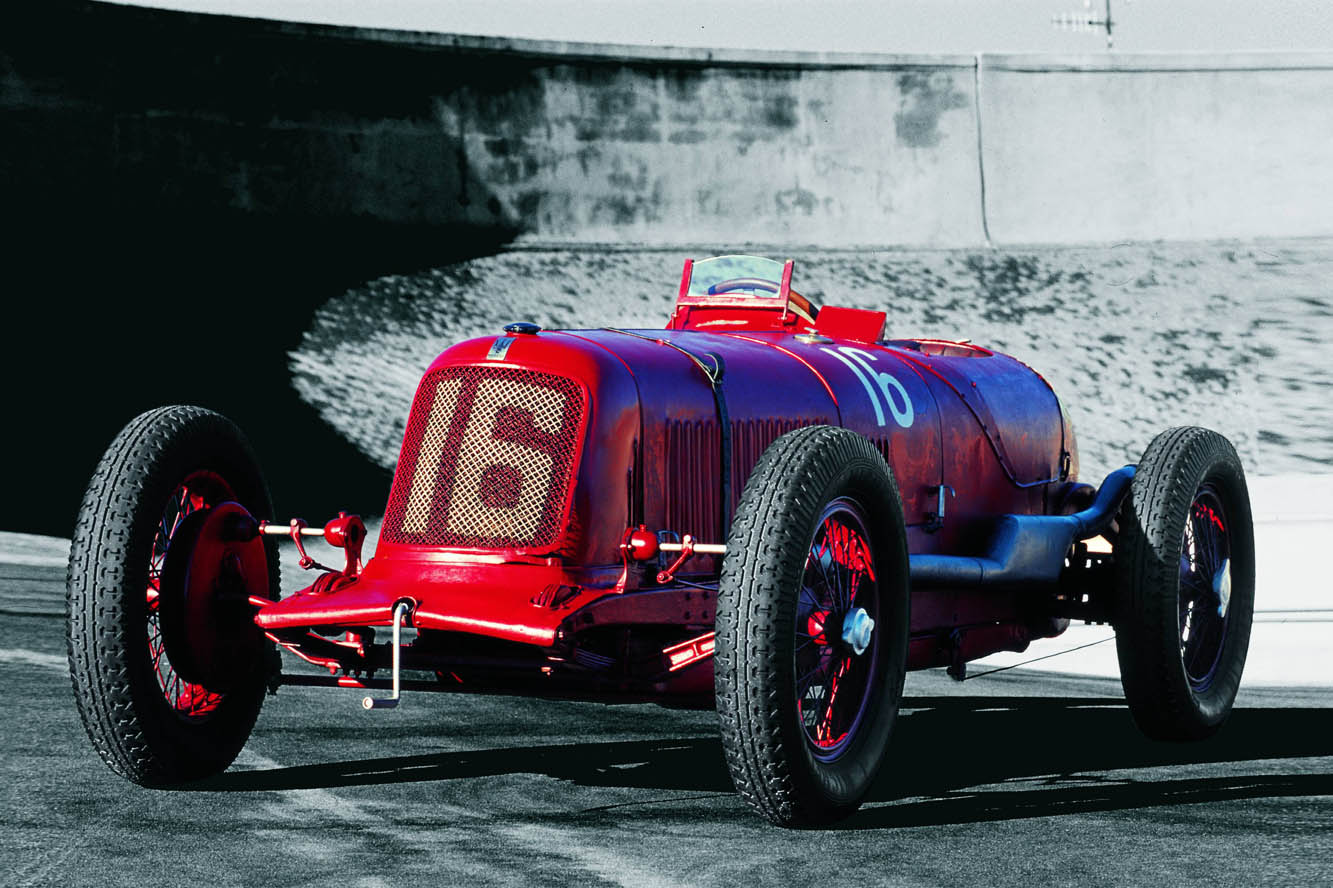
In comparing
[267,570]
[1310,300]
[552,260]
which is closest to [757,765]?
[267,570]

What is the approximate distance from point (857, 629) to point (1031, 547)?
6.41 ft

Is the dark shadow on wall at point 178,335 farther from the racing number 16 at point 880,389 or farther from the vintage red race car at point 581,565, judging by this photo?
the racing number 16 at point 880,389

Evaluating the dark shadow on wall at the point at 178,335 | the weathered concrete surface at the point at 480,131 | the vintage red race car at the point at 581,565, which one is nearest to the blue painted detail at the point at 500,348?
the vintage red race car at the point at 581,565

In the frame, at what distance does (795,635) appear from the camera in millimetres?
5281

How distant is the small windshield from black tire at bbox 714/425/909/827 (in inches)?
91.6

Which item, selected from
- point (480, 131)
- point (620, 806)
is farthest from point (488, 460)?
point (480, 131)

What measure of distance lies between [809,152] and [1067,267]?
3.94 metres

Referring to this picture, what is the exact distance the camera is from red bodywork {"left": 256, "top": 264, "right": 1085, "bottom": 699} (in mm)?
5727

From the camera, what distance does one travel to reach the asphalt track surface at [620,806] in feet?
16.4

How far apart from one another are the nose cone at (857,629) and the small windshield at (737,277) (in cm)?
257

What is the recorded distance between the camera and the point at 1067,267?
83.1ft

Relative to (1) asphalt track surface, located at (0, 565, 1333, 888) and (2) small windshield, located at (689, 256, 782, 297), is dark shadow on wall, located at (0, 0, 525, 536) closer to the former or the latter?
(2) small windshield, located at (689, 256, 782, 297)

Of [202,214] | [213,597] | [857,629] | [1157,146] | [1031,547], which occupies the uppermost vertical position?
[1157,146]

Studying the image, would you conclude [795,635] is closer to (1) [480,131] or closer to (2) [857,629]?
(2) [857,629]
